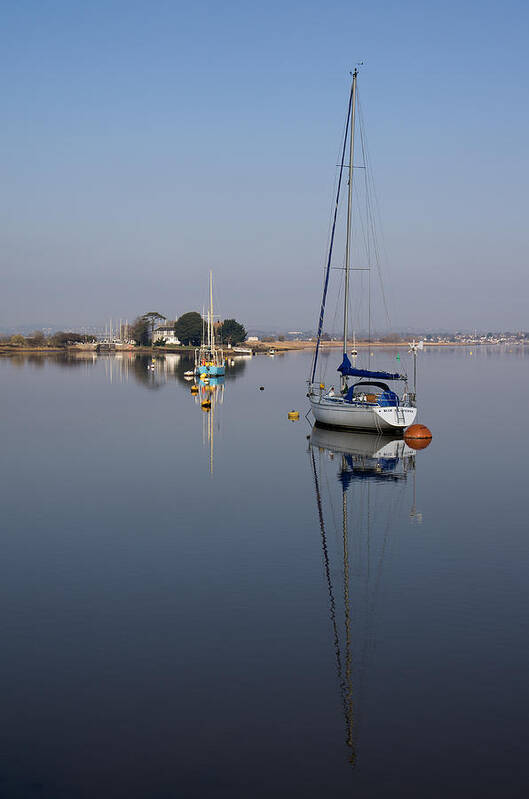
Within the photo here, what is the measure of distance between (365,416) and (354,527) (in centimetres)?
2739

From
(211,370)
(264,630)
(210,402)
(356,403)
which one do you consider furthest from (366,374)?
(211,370)

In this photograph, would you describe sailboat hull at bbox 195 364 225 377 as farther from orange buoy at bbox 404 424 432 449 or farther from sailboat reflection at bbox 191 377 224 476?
orange buoy at bbox 404 424 432 449

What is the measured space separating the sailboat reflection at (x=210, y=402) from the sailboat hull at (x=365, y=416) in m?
9.71

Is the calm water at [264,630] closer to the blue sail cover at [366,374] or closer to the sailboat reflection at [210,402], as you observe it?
the sailboat reflection at [210,402]

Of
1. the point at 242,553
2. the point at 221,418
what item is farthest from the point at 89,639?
the point at 221,418

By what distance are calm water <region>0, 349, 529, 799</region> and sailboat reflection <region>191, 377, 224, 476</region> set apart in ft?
36.0

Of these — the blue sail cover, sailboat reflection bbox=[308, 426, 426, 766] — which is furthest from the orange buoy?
the blue sail cover

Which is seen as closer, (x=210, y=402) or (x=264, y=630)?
(x=264, y=630)

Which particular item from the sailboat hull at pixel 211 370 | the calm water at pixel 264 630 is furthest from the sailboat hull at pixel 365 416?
the sailboat hull at pixel 211 370

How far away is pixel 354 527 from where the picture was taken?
34781 mm

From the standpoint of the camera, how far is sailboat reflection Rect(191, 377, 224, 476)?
208 ft

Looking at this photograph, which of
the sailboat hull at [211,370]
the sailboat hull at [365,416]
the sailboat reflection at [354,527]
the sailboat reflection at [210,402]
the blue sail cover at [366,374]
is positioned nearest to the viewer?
the sailboat reflection at [354,527]

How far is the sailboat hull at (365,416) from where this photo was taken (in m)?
61.0

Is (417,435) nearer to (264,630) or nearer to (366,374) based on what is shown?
(366,374)
